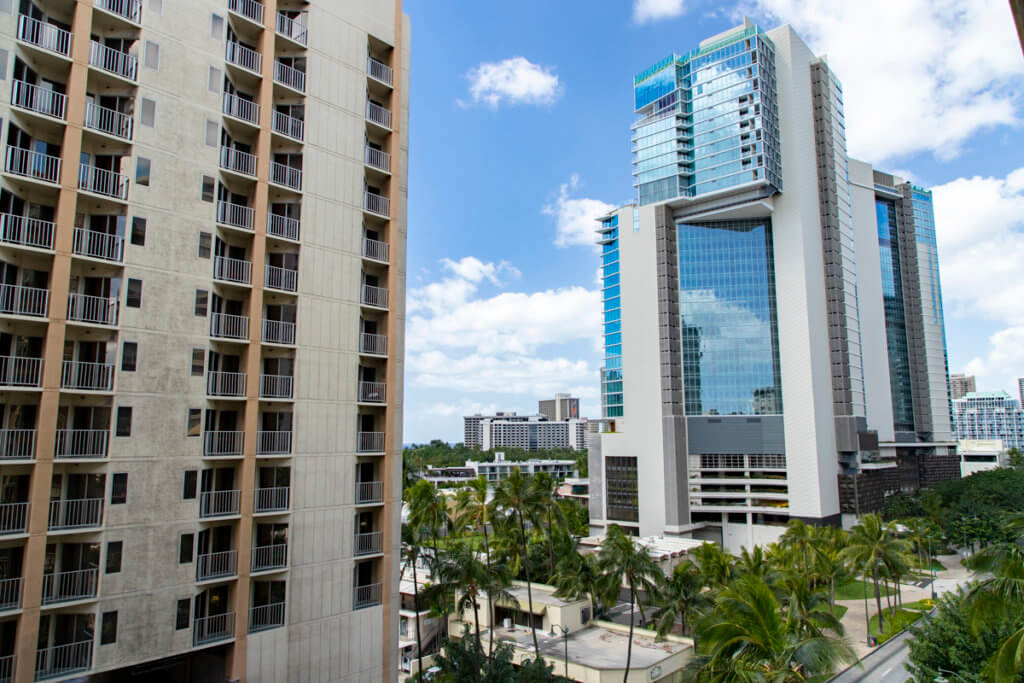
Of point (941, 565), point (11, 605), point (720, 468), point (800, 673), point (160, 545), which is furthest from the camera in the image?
point (720, 468)

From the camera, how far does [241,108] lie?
2669 cm

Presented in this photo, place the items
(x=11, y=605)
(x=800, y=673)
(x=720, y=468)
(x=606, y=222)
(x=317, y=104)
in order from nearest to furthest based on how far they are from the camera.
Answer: (x=800, y=673), (x=11, y=605), (x=317, y=104), (x=720, y=468), (x=606, y=222)

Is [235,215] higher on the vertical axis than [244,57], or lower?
lower

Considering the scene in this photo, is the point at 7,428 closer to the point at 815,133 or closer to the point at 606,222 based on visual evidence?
the point at 606,222

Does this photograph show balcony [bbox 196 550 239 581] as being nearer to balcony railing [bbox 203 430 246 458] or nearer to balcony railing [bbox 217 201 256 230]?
balcony railing [bbox 203 430 246 458]

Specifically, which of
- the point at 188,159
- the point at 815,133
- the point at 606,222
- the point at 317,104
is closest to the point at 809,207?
the point at 815,133

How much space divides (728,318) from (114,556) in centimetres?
8150

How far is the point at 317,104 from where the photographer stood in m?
28.7

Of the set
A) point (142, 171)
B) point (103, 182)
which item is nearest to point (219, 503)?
point (103, 182)

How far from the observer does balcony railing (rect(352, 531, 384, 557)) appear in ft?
91.5

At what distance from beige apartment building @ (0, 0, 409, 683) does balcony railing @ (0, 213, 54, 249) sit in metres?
0.11

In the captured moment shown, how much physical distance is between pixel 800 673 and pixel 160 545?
70.5 ft

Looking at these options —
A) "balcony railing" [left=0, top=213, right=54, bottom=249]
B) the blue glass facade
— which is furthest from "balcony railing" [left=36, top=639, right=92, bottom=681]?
the blue glass facade

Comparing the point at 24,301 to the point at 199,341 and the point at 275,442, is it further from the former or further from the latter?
the point at 275,442
